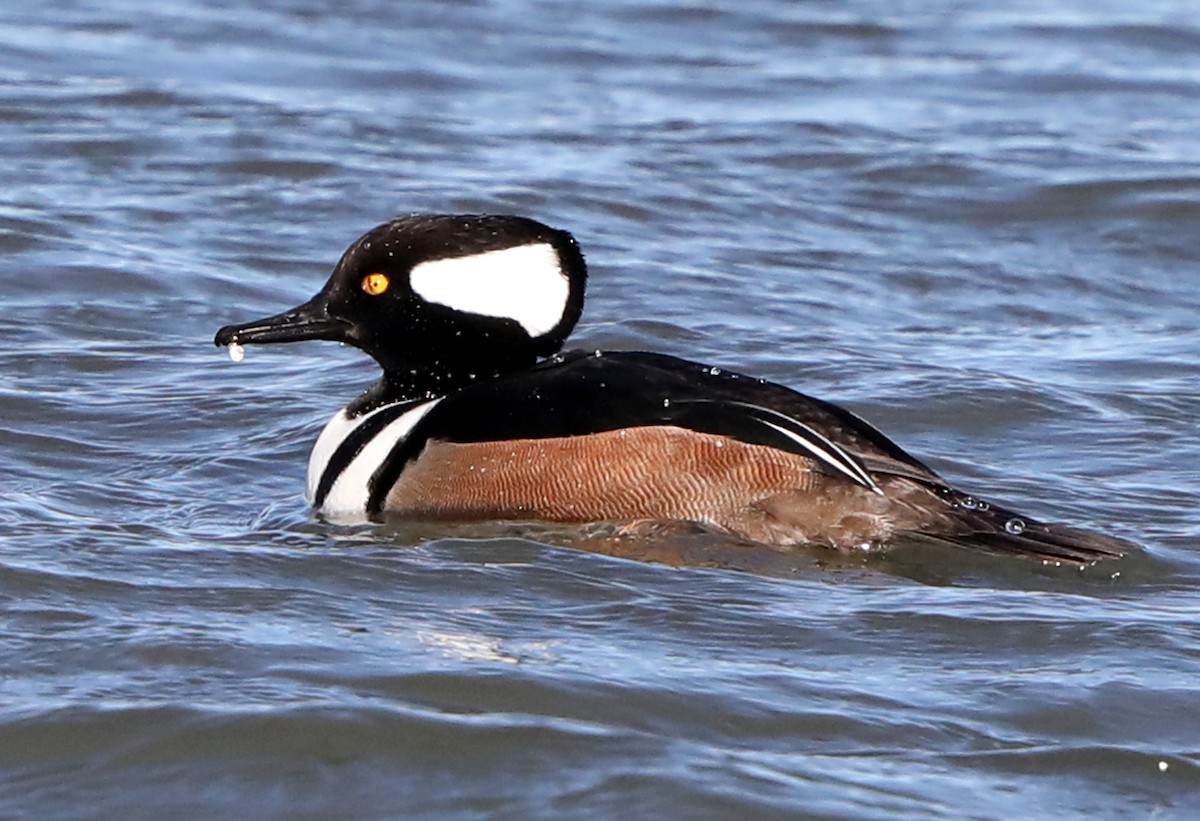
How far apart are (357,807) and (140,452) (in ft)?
10.6

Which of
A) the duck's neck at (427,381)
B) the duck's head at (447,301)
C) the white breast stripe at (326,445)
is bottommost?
the white breast stripe at (326,445)

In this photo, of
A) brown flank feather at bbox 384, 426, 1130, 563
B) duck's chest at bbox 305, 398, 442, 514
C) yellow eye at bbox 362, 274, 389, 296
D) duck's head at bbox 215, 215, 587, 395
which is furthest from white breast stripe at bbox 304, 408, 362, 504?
brown flank feather at bbox 384, 426, 1130, 563

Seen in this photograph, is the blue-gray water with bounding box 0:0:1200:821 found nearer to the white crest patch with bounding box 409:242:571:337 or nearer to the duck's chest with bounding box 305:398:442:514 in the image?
the duck's chest with bounding box 305:398:442:514

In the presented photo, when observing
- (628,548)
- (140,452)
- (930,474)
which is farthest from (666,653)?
(140,452)

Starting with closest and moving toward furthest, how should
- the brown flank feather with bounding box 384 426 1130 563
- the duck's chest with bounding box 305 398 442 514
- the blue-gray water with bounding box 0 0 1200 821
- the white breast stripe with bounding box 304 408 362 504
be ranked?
the blue-gray water with bounding box 0 0 1200 821 → the brown flank feather with bounding box 384 426 1130 563 → the duck's chest with bounding box 305 398 442 514 → the white breast stripe with bounding box 304 408 362 504

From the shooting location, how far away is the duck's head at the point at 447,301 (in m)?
6.77

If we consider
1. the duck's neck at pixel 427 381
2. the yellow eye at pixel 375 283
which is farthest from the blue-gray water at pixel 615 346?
the yellow eye at pixel 375 283

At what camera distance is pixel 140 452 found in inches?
292

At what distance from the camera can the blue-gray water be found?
4.72 meters

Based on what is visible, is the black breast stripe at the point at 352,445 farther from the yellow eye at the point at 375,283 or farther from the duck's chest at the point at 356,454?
the yellow eye at the point at 375,283

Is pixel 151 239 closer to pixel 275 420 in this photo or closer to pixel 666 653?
pixel 275 420

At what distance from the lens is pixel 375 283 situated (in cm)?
696

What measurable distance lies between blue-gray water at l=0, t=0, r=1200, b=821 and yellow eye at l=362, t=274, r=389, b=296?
2.27ft

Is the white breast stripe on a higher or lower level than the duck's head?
lower
